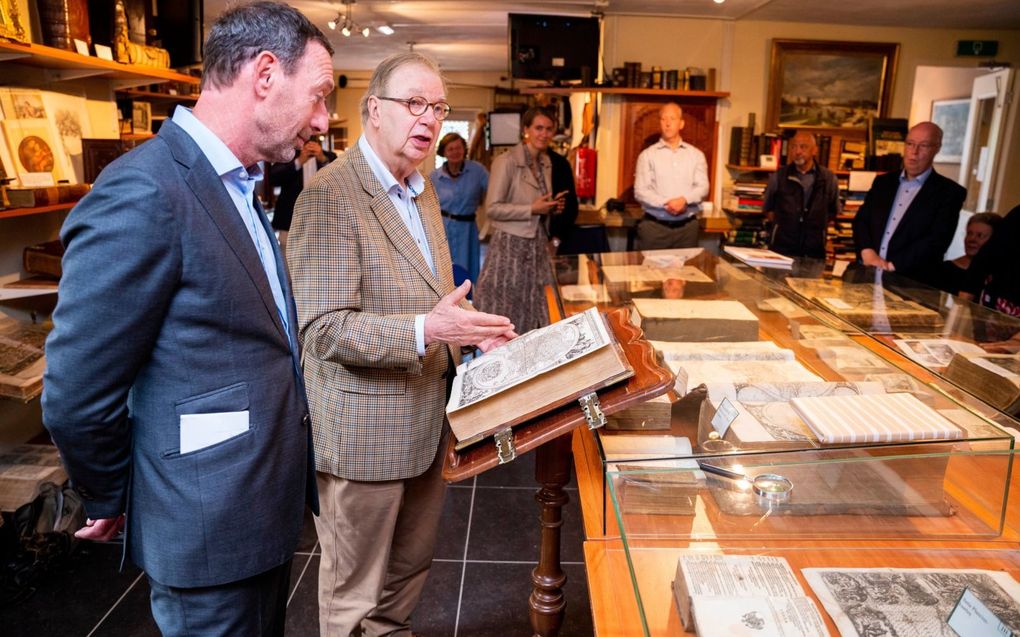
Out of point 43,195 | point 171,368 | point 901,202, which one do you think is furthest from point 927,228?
point 43,195

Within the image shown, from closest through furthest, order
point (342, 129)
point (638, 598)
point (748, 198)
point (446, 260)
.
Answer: point (638, 598) < point (446, 260) < point (748, 198) < point (342, 129)

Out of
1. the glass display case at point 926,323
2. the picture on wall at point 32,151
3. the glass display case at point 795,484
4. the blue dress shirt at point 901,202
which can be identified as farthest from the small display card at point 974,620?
the blue dress shirt at point 901,202

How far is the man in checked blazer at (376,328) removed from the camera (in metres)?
1.65

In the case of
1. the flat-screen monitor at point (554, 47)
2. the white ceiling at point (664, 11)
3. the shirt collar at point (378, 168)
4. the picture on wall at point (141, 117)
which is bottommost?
the shirt collar at point (378, 168)

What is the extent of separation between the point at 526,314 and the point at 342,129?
45.6ft

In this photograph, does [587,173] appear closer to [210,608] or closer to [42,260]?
[42,260]

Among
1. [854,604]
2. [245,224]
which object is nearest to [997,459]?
[854,604]

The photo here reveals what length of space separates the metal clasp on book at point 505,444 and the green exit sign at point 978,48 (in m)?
7.86

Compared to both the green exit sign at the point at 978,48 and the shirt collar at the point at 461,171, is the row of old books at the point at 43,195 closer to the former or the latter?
the shirt collar at the point at 461,171

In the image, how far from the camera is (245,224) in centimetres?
137

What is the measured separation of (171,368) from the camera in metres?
1.24

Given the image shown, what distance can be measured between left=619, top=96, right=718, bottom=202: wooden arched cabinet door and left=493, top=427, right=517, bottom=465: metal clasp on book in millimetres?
5988

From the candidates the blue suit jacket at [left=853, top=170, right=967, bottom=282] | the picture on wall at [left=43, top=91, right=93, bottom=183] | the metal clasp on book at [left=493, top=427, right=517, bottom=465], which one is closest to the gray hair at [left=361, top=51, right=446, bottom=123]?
the metal clasp on book at [left=493, top=427, right=517, bottom=465]

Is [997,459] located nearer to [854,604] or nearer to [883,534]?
[883,534]
